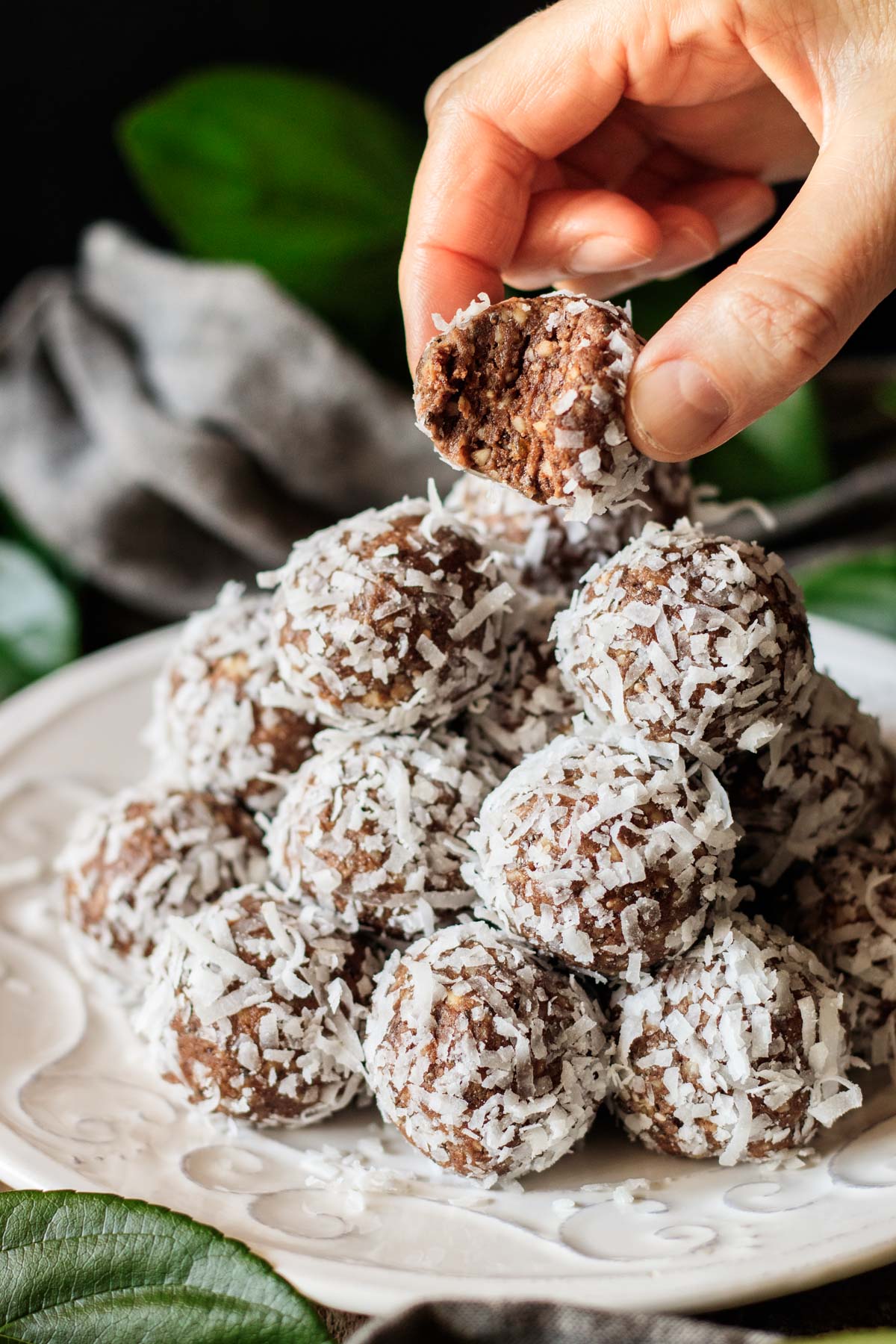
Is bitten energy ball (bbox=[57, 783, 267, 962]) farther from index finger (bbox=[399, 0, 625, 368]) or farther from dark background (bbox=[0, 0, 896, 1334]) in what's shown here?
dark background (bbox=[0, 0, 896, 1334])

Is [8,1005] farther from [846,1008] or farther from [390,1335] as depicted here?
[846,1008]

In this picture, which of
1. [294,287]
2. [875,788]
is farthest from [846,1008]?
[294,287]

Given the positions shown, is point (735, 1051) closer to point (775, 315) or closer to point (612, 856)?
point (612, 856)

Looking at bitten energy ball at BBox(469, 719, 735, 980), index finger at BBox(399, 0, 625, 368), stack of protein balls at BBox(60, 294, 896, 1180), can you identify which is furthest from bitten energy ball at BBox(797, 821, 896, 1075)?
index finger at BBox(399, 0, 625, 368)

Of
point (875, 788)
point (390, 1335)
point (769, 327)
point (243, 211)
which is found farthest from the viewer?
point (243, 211)

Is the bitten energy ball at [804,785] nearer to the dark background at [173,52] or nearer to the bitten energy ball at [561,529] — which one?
the bitten energy ball at [561,529]

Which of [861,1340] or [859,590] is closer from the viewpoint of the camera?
[861,1340]

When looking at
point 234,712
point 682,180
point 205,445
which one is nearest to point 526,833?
point 234,712
